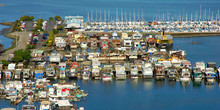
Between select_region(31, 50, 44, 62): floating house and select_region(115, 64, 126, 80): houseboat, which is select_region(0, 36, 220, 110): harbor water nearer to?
select_region(115, 64, 126, 80): houseboat

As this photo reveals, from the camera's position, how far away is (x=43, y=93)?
152 feet

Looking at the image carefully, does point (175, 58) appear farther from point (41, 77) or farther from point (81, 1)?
point (81, 1)

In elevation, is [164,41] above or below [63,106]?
above

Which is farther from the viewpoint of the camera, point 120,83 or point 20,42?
point 20,42

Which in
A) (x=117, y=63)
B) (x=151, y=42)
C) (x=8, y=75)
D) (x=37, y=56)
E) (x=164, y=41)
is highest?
(x=164, y=41)

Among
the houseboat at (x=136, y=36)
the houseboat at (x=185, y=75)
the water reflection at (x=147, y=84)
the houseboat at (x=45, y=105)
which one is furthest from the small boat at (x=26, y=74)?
the houseboat at (x=136, y=36)

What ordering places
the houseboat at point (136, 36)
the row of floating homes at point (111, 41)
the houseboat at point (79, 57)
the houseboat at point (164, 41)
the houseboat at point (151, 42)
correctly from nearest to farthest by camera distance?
the houseboat at point (79, 57) → the row of floating homes at point (111, 41) → the houseboat at point (151, 42) → the houseboat at point (164, 41) → the houseboat at point (136, 36)

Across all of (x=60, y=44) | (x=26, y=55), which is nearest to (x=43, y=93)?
(x=26, y=55)

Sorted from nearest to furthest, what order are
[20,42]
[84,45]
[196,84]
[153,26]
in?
[196,84], [84,45], [20,42], [153,26]

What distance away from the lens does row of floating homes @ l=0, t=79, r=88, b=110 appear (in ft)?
143

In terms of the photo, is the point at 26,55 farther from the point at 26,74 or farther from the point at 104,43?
the point at 104,43

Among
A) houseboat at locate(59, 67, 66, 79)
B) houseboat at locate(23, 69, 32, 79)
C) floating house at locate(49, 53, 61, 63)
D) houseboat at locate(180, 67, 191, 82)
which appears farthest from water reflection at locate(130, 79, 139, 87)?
floating house at locate(49, 53, 61, 63)

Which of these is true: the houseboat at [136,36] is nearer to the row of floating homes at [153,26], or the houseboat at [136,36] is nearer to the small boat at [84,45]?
the row of floating homes at [153,26]

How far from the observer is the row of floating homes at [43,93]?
43.7 metres
